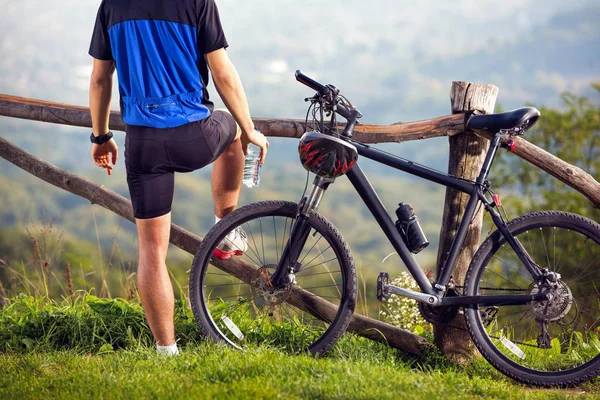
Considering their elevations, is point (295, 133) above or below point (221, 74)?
below

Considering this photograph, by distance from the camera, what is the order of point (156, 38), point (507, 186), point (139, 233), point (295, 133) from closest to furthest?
point (156, 38)
point (139, 233)
point (295, 133)
point (507, 186)

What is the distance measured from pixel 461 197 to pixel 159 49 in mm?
1833

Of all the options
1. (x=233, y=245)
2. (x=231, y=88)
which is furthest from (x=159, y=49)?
(x=233, y=245)

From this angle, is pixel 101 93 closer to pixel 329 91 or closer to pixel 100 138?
pixel 100 138

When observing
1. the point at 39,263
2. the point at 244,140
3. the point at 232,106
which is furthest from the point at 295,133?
the point at 39,263

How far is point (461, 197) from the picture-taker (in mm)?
3863

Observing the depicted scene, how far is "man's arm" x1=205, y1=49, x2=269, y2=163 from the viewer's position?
128 inches

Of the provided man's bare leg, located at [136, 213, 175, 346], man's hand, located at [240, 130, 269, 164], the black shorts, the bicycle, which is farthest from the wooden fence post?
man's bare leg, located at [136, 213, 175, 346]

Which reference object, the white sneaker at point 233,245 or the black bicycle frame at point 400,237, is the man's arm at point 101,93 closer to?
the white sneaker at point 233,245

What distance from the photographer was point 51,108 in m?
4.47

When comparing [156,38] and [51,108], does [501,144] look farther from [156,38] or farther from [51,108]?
[51,108]

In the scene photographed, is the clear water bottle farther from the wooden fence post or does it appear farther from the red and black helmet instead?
the wooden fence post

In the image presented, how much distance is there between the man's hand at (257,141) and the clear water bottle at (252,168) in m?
0.03

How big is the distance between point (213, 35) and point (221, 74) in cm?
18
